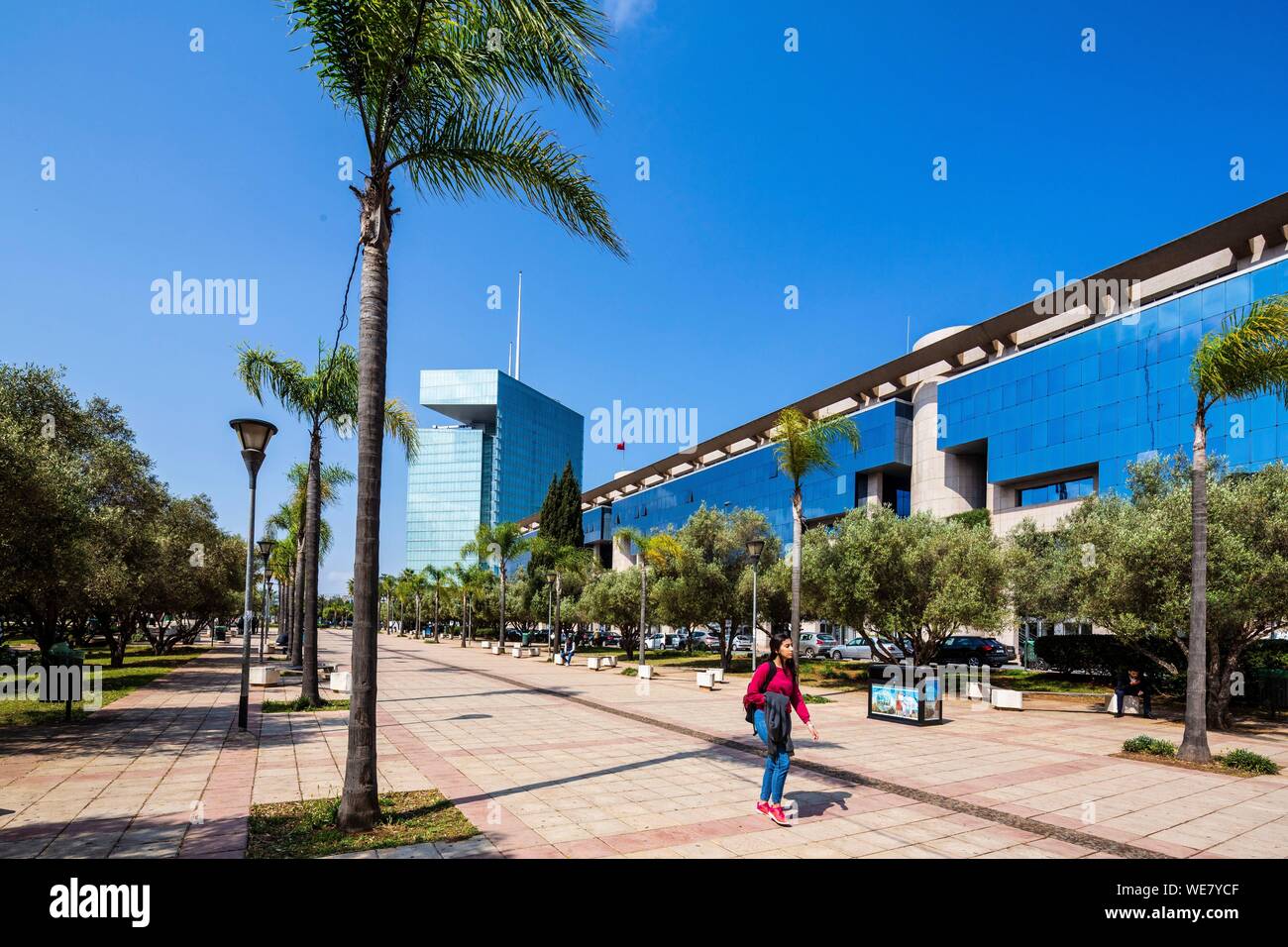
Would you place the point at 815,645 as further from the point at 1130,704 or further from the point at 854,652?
the point at 1130,704

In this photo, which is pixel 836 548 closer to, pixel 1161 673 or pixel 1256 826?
pixel 1161 673

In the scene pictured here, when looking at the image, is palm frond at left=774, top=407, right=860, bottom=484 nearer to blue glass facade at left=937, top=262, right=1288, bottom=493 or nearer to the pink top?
the pink top

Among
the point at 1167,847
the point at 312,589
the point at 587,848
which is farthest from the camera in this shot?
the point at 312,589

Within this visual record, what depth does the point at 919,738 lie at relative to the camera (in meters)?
13.8

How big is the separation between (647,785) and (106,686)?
18.2m

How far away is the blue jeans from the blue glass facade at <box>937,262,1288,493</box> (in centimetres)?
3057

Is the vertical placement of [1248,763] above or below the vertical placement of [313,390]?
below

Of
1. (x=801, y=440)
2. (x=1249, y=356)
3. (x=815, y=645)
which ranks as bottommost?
(x=815, y=645)

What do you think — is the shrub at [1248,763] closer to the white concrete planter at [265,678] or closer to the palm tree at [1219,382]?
the palm tree at [1219,382]

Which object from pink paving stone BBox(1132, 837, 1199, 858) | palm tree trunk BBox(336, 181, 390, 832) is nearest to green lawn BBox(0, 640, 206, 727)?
palm tree trunk BBox(336, 181, 390, 832)

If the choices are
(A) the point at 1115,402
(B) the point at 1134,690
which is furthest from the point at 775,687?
(A) the point at 1115,402

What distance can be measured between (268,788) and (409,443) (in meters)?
13.5

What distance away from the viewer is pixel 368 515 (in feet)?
23.9
